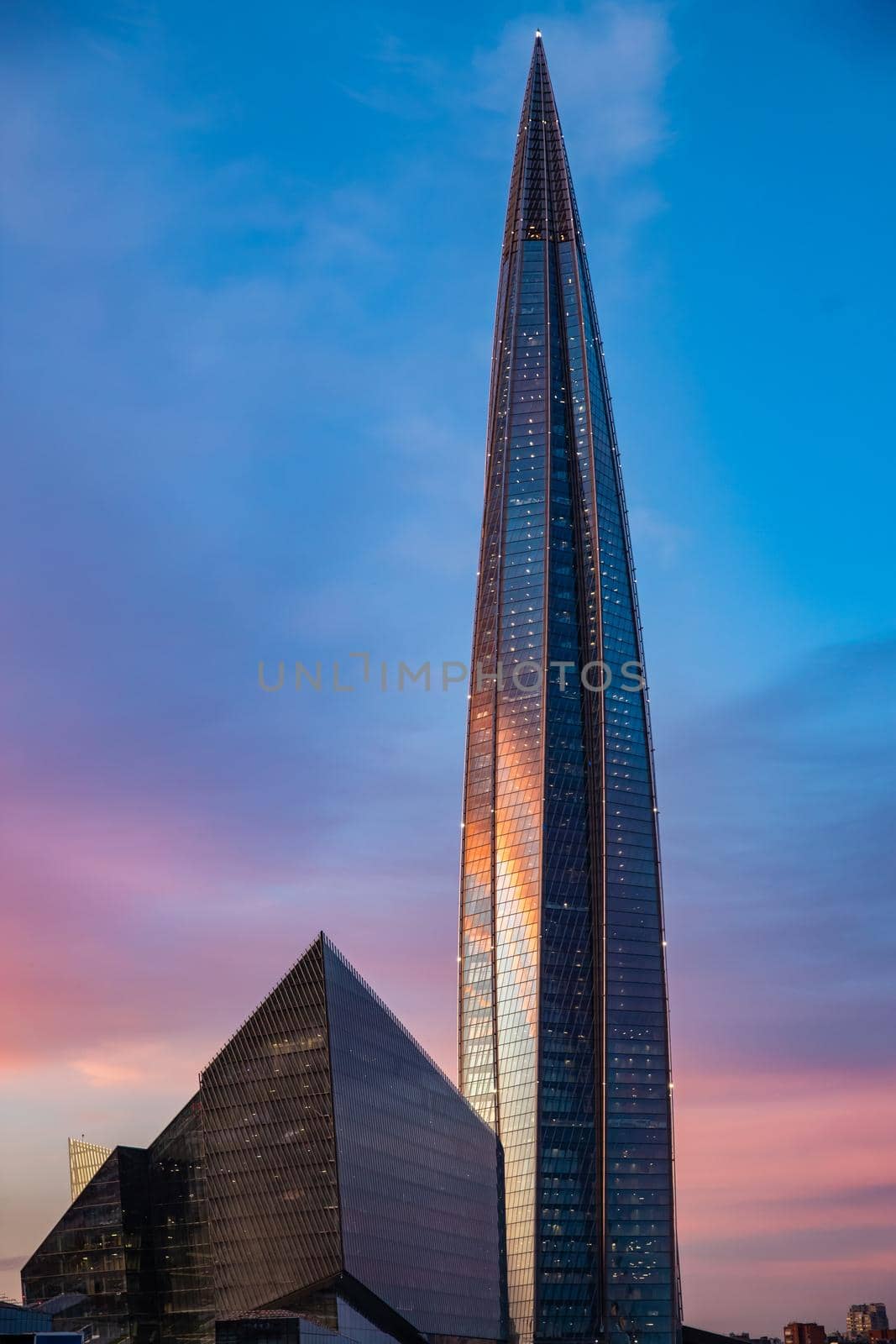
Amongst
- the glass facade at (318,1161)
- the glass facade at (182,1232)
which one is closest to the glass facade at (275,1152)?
the glass facade at (318,1161)

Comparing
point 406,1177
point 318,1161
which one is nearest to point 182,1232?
point 318,1161

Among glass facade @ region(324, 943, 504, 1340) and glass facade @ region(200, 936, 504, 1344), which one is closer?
glass facade @ region(200, 936, 504, 1344)

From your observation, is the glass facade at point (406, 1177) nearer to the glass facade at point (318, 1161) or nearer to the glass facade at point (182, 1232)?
the glass facade at point (318, 1161)

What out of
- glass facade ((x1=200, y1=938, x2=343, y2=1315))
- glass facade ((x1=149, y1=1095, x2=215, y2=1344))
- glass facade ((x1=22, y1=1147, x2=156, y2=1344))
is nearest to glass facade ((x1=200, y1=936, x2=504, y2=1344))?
glass facade ((x1=200, y1=938, x2=343, y2=1315))

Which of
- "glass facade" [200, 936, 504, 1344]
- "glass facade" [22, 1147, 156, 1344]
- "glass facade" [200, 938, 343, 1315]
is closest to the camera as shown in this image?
"glass facade" [200, 936, 504, 1344]

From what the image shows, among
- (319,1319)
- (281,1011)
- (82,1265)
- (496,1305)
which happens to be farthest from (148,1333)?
(496,1305)

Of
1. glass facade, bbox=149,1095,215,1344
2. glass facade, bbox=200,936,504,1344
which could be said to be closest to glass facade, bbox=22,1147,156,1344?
glass facade, bbox=149,1095,215,1344

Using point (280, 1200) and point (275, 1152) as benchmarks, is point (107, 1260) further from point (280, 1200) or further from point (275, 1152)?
point (275, 1152)

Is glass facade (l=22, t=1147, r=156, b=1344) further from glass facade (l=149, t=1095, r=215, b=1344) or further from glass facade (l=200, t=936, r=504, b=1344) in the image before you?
glass facade (l=200, t=936, r=504, b=1344)

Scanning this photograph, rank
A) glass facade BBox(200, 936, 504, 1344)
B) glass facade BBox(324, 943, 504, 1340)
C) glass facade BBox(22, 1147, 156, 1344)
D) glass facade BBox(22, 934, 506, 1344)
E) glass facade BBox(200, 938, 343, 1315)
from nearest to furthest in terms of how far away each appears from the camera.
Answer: glass facade BBox(200, 936, 504, 1344) < glass facade BBox(200, 938, 343, 1315) < glass facade BBox(22, 934, 506, 1344) < glass facade BBox(324, 943, 504, 1340) < glass facade BBox(22, 1147, 156, 1344)

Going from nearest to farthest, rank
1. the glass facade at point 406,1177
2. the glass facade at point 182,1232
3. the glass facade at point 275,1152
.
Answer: the glass facade at point 275,1152, the glass facade at point 406,1177, the glass facade at point 182,1232

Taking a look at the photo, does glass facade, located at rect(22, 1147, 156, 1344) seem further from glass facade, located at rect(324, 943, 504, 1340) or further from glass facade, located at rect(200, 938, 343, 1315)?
glass facade, located at rect(324, 943, 504, 1340)

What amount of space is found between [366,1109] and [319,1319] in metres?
15.2

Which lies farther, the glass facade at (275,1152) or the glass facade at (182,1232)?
the glass facade at (182,1232)
